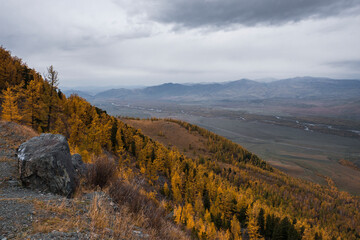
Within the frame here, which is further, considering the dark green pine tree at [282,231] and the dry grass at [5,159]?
the dark green pine tree at [282,231]

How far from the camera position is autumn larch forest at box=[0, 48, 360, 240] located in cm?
3044

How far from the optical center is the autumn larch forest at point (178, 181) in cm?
3044

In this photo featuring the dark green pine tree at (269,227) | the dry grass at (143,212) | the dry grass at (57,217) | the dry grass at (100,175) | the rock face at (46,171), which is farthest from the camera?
the dark green pine tree at (269,227)

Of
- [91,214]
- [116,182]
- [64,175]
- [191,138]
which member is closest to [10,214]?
[91,214]

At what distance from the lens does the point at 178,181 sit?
→ 148 ft

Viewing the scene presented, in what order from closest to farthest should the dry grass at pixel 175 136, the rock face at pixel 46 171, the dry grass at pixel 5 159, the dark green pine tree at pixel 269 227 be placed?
the rock face at pixel 46 171 → the dry grass at pixel 5 159 → the dark green pine tree at pixel 269 227 → the dry grass at pixel 175 136

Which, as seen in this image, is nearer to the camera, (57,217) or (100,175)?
(57,217)

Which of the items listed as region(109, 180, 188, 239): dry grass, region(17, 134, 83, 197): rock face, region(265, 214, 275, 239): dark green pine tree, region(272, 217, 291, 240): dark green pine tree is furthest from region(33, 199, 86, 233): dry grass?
region(265, 214, 275, 239): dark green pine tree

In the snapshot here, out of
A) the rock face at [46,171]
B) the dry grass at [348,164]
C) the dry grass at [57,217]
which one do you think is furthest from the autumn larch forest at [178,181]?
the dry grass at [348,164]

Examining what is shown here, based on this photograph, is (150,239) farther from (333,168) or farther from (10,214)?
(333,168)

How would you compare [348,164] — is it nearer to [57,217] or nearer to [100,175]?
[100,175]

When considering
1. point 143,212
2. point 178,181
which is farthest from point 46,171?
point 178,181

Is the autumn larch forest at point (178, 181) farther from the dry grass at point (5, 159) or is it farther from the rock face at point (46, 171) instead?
the dry grass at point (5, 159)

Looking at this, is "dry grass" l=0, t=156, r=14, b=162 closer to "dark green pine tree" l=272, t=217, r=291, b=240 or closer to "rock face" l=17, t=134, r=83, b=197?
"rock face" l=17, t=134, r=83, b=197
